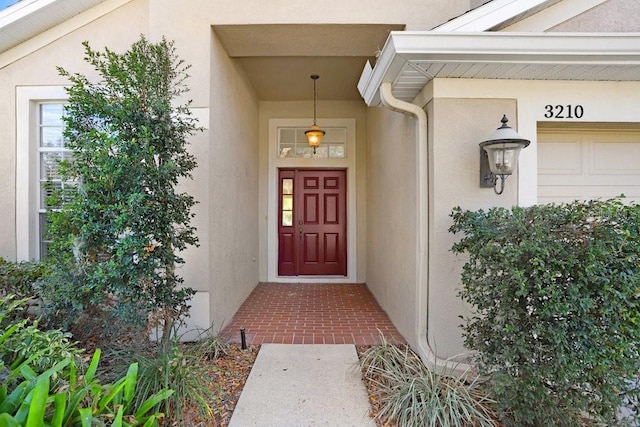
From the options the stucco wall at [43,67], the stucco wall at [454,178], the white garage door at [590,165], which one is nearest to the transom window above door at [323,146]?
the stucco wall at [43,67]

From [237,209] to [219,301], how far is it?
1426 mm

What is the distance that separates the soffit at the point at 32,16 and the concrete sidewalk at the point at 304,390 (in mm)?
4194

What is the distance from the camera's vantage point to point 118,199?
2.40 m

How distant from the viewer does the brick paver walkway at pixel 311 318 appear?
3.52 m

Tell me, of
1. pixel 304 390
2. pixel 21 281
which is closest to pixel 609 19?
pixel 304 390

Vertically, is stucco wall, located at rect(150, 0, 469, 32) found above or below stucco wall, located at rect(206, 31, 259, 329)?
above

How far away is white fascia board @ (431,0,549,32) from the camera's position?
8.98 ft

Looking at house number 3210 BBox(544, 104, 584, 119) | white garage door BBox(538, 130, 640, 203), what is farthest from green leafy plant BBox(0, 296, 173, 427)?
white garage door BBox(538, 130, 640, 203)

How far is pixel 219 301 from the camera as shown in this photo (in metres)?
3.78

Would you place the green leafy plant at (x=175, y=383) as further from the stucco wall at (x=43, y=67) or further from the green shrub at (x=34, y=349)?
the stucco wall at (x=43, y=67)

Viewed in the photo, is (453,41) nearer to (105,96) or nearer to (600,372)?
(600,372)

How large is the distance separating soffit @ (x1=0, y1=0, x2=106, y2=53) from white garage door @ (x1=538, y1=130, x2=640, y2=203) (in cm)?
515

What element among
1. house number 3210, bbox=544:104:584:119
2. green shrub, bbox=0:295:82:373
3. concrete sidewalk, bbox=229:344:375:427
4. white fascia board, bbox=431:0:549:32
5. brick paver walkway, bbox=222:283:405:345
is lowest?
concrete sidewalk, bbox=229:344:375:427

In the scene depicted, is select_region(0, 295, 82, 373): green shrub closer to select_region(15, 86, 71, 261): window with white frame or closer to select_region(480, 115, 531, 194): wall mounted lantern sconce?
select_region(15, 86, 71, 261): window with white frame
